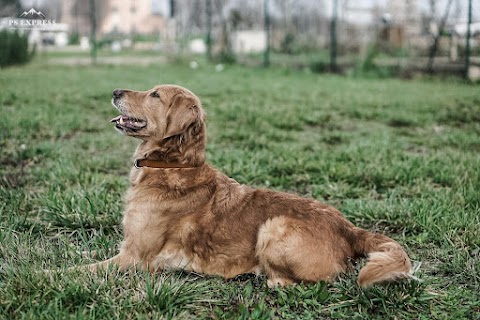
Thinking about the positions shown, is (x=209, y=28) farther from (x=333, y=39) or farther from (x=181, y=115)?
(x=181, y=115)

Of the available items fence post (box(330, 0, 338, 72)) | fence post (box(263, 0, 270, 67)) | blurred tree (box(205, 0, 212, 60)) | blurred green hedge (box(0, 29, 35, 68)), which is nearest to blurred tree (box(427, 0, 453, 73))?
fence post (box(330, 0, 338, 72))

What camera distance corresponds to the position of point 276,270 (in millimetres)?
3012

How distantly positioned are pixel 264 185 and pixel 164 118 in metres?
1.77

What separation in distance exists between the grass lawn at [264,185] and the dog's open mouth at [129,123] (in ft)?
2.46

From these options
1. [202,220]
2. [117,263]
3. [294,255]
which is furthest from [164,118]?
[294,255]

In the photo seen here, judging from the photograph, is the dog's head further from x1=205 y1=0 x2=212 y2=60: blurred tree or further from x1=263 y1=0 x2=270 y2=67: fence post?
x1=205 y1=0 x2=212 y2=60: blurred tree

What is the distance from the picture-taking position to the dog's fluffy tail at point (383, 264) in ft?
8.49

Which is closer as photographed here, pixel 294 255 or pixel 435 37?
pixel 294 255

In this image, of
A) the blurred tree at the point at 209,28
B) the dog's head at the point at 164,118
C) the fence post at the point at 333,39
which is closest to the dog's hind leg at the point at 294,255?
the dog's head at the point at 164,118

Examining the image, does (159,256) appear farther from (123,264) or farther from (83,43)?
(83,43)

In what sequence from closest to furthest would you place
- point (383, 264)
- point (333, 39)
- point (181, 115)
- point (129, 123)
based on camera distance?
1. point (383, 264)
2. point (181, 115)
3. point (129, 123)
4. point (333, 39)

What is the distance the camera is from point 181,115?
3320 mm

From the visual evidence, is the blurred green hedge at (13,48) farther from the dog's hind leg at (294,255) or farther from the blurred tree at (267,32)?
the dog's hind leg at (294,255)

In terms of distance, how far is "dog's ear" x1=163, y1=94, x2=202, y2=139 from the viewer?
3295 mm
